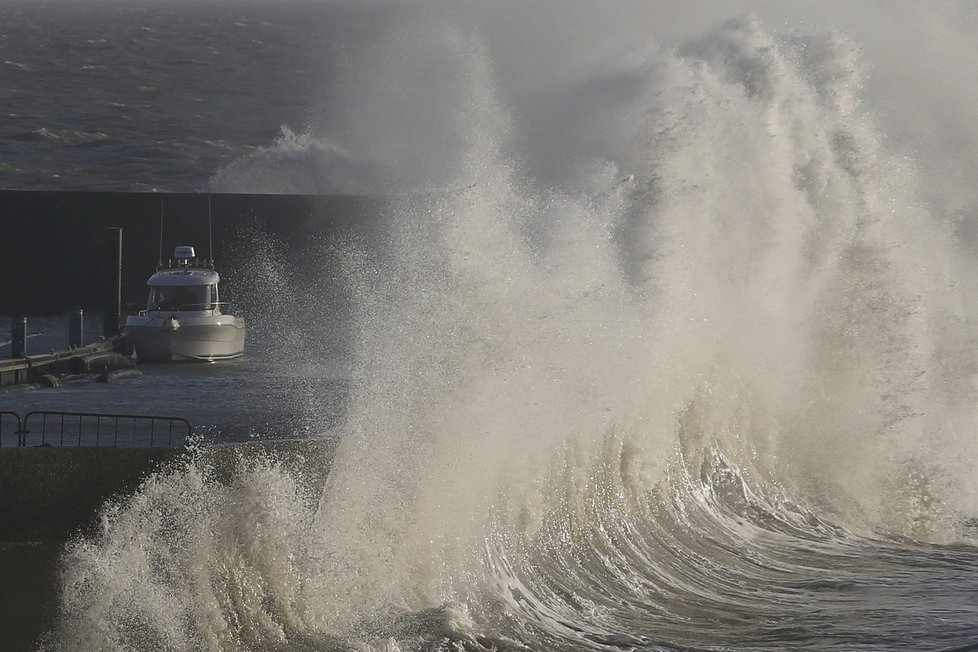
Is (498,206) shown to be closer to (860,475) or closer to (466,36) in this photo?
(860,475)

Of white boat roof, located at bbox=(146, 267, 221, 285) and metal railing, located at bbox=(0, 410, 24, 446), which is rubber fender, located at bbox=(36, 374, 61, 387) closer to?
metal railing, located at bbox=(0, 410, 24, 446)

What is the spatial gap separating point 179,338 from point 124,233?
755cm

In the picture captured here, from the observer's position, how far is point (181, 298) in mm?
21672

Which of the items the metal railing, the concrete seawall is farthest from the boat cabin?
the concrete seawall

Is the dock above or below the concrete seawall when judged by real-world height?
above

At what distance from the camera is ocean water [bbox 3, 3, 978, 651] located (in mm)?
7508

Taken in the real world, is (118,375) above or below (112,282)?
below

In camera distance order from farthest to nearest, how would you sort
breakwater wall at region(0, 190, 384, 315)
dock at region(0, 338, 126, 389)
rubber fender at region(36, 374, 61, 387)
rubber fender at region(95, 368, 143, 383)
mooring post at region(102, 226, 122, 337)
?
breakwater wall at region(0, 190, 384, 315) < mooring post at region(102, 226, 122, 337) < rubber fender at region(95, 368, 143, 383) < rubber fender at region(36, 374, 61, 387) < dock at region(0, 338, 126, 389)

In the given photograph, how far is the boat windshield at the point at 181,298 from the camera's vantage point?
851 inches

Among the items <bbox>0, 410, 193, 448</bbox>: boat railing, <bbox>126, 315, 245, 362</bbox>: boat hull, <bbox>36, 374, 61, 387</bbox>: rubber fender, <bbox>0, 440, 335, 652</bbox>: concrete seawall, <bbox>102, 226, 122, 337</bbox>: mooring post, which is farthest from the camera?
<bbox>102, 226, 122, 337</bbox>: mooring post

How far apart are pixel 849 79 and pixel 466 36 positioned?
66.6 ft

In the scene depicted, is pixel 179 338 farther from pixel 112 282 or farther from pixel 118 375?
pixel 112 282

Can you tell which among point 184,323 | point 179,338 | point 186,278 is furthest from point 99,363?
point 186,278

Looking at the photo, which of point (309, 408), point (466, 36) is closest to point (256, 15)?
point (466, 36)
